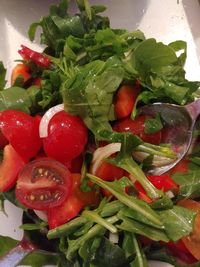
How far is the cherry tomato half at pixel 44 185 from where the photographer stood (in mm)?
767

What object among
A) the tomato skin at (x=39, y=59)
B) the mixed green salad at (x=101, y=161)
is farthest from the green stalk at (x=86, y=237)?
the tomato skin at (x=39, y=59)

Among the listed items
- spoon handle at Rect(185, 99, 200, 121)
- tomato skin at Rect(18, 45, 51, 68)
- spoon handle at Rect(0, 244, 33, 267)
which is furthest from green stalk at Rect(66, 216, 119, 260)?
tomato skin at Rect(18, 45, 51, 68)

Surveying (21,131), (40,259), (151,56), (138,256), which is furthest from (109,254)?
(151,56)

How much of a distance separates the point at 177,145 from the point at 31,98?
309mm

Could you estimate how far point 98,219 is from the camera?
75 cm

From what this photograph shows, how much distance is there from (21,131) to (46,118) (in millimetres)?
54

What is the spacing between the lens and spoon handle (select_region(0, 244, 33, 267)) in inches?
31.7

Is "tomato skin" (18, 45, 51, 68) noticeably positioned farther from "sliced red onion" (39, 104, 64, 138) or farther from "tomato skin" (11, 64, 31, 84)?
"sliced red onion" (39, 104, 64, 138)

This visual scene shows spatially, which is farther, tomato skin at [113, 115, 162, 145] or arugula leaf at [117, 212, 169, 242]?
tomato skin at [113, 115, 162, 145]

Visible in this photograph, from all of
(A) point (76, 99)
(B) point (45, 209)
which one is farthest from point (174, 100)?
(B) point (45, 209)

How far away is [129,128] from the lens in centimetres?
83

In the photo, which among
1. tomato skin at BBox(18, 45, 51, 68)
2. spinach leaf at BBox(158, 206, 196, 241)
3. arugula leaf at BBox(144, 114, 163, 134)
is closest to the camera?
spinach leaf at BBox(158, 206, 196, 241)

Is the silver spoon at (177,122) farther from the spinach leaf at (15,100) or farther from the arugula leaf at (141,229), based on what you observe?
the spinach leaf at (15,100)

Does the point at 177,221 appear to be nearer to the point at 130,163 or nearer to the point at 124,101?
the point at 130,163
